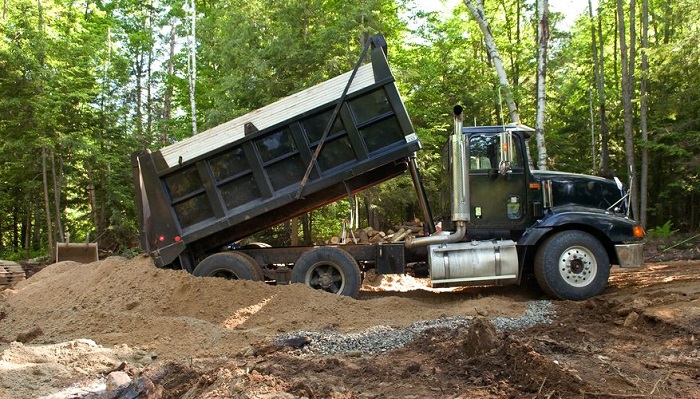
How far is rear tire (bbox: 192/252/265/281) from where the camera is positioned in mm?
8164

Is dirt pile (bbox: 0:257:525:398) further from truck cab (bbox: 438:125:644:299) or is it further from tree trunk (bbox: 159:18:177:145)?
tree trunk (bbox: 159:18:177:145)

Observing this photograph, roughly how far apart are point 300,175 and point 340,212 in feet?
31.7

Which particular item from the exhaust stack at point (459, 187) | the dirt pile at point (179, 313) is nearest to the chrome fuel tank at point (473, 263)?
the exhaust stack at point (459, 187)

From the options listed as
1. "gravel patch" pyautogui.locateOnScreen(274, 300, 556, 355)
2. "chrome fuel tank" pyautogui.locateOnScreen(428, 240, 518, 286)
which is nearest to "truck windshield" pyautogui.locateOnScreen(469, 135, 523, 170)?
"chrome fuel tank" pyautogui.locateOnScreen(428, 240, 518, 286)

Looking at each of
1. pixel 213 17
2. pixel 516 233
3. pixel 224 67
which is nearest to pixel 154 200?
pixel 516 233

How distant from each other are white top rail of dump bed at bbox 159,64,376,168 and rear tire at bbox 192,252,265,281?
1.51m

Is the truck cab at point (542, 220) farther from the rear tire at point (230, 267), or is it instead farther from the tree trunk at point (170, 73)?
the tree trunk at point (170, 73)

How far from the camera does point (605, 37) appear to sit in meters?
26.7

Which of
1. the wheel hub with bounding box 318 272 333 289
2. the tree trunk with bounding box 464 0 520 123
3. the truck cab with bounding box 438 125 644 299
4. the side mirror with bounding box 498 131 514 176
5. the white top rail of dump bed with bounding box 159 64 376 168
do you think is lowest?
the wheel hub with bounding box 318 272 333 289

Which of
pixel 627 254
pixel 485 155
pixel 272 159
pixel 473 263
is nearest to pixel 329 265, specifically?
pixel 272 159

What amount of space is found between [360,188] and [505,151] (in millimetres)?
2172

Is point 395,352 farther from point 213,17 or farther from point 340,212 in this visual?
point 213,17

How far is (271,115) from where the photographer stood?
311 inches

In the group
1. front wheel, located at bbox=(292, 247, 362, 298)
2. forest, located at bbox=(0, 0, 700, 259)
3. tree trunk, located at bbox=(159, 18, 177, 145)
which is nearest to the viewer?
front wheel, located at bbox=(292, 247, 362, 298)
